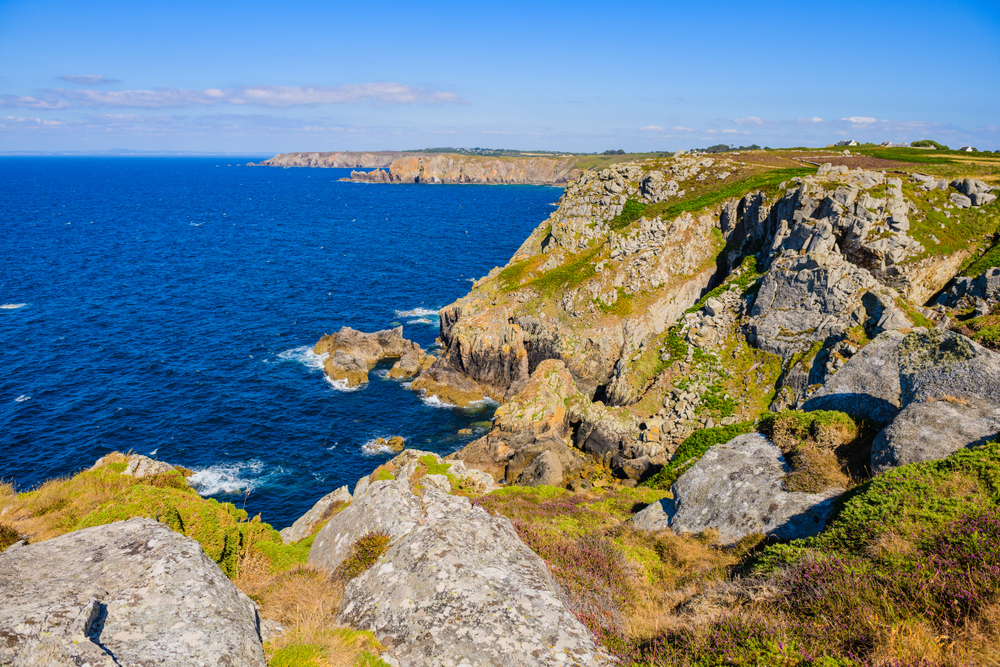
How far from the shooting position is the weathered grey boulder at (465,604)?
8672 mm

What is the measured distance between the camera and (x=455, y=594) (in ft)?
32.1

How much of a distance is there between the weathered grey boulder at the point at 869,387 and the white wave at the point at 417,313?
5954cm

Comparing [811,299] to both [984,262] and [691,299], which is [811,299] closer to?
[984,262]

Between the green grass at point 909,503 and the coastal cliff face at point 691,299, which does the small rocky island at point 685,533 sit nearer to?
the green grass at point 909,503

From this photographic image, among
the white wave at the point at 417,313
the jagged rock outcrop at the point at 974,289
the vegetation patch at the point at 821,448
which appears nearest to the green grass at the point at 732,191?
the jagged rock outcrop at the point at 974,289

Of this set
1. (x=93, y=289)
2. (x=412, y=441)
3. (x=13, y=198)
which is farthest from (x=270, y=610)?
(x=13, y=198)

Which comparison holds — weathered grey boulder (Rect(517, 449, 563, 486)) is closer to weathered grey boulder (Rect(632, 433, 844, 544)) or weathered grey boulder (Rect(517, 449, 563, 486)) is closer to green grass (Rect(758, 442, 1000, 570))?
weathered grey boulder (Rect(632, 433, 844, 544))

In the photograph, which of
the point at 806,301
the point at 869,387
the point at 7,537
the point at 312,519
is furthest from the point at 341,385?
the point at 869,387

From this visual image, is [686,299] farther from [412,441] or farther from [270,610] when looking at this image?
[270,610]

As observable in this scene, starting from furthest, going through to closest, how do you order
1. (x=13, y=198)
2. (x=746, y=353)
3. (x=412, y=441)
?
(x=13, y=198) → (x=412, y=441) → (x=746, y=353)

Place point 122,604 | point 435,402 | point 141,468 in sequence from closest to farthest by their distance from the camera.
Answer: point 122,604, point 141,468, point 435,402

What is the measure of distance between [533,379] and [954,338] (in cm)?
3196

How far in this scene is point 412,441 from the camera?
149 feet

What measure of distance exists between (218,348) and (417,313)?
27.3 metres
